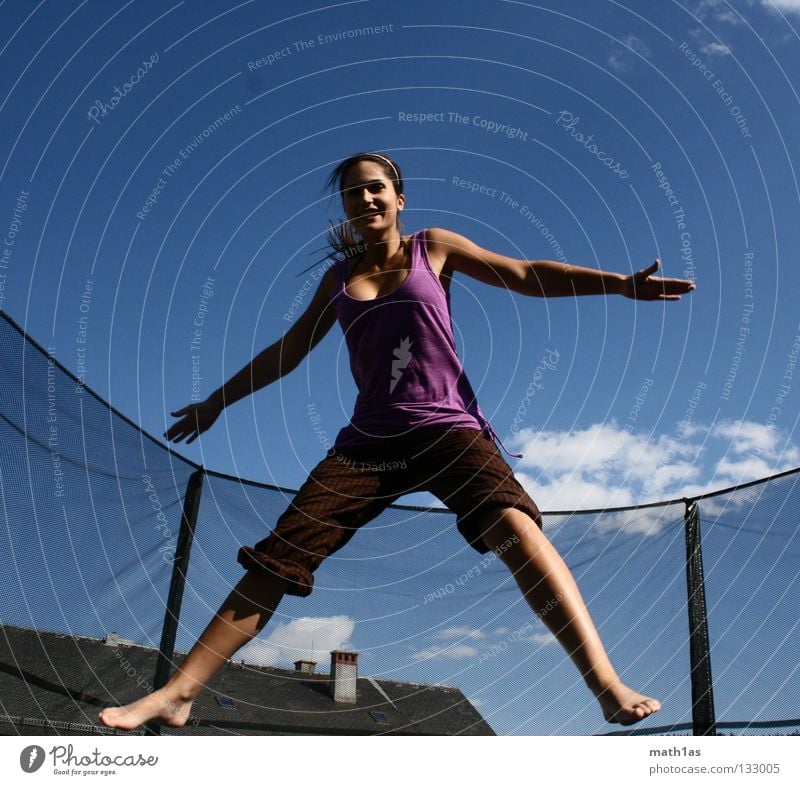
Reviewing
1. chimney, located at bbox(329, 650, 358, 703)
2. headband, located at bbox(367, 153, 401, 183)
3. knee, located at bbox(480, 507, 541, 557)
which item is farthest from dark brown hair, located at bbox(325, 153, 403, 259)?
chimney, located at bbox(329, 650, 358, 703)

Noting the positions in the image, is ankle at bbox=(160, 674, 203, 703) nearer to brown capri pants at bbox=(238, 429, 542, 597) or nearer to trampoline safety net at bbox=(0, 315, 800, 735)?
brown capri pants at bbox=(238, 429, 542, 597)

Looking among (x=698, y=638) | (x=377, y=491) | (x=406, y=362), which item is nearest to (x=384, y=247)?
(x=406, y=362)

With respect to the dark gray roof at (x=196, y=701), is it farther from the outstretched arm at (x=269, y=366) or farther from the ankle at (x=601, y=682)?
the ankle at (x=601, y=682)

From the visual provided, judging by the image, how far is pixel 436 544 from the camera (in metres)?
5.55

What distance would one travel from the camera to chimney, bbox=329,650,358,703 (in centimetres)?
473

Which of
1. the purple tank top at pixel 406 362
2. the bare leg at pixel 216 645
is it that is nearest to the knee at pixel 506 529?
the purple tank top at pixel 406 362

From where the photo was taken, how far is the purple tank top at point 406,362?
102 inches

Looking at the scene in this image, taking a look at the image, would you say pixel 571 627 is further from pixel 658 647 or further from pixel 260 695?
pixel 260 695

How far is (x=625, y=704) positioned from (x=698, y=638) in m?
2.94

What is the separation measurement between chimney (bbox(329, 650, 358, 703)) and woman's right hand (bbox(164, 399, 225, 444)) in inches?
85.5

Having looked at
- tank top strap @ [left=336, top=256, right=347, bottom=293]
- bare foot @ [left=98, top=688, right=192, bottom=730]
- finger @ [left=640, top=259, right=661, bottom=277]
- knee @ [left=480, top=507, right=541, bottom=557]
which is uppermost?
tank top strap @ [left=336, top=256, right=347, bottom=293]

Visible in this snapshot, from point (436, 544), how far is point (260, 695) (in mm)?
1605

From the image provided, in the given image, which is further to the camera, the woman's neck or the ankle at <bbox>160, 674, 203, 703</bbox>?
the woman's neck
